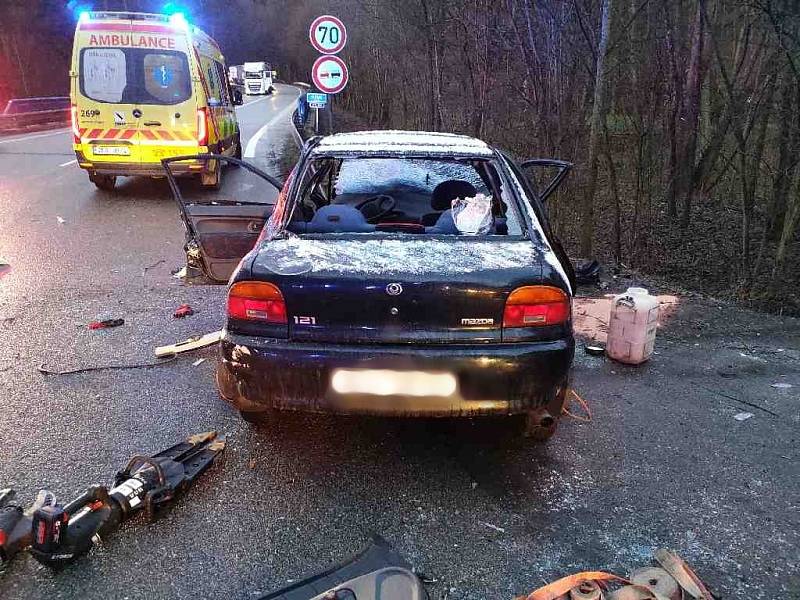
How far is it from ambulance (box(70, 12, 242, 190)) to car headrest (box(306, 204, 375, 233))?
21.3 feet

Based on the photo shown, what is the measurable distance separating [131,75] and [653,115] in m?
7.54

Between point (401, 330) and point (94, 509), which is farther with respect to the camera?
point (401, 330)

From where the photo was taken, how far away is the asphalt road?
7.91 feet

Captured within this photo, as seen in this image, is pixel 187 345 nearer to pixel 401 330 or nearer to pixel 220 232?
pixel 220 232

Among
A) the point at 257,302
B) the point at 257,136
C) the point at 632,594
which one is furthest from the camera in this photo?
the point at 257,136

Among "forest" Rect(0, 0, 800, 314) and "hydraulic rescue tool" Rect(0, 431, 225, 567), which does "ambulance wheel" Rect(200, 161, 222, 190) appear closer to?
"forest" Rect(0, 0, 800, 314)

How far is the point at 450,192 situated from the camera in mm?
4078

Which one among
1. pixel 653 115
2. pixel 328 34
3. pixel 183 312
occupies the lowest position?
pixel 183 312

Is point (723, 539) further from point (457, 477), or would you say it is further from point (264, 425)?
point (264, 425)

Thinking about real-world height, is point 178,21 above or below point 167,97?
above

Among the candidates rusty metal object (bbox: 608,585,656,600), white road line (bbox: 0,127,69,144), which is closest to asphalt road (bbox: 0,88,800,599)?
rusty metal object (bbox: 608,585,656,600)

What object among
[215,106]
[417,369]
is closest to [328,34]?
[215,106]

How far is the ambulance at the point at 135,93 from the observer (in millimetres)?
9148

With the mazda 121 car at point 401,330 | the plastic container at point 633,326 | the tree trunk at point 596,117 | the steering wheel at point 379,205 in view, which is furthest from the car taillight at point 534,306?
the tree trunk at point 596,117
